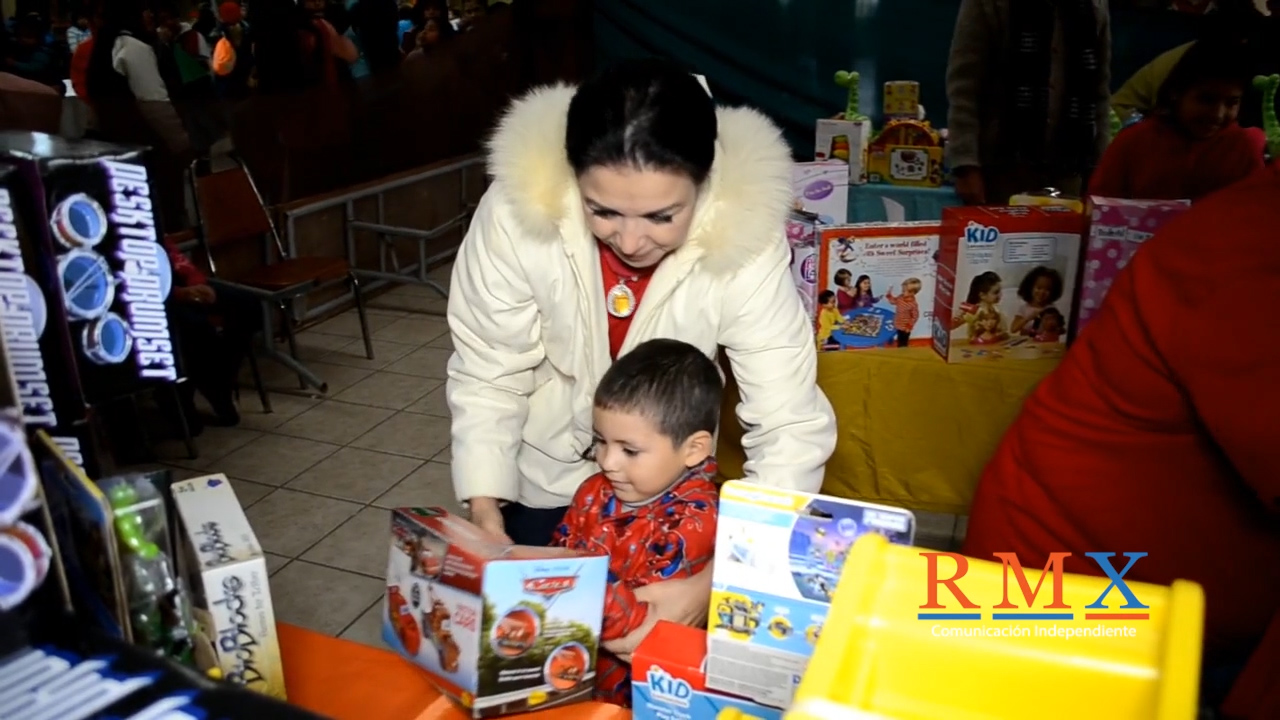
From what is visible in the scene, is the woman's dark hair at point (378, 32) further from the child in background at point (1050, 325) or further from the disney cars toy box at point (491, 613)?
the disney cars toy box at point (491, 613)

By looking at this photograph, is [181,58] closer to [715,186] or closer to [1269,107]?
[715,186]

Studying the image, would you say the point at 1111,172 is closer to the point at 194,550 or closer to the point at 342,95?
the point at 194,550

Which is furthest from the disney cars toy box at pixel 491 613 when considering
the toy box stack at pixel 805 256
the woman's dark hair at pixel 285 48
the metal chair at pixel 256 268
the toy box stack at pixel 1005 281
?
the woman's dark hair at pixel 285 48

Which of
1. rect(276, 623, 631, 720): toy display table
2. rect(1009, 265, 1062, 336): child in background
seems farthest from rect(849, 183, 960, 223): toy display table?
rect(276, 623, 631, 720): toy display table

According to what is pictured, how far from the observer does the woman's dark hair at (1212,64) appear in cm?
277

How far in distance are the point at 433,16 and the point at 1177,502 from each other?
599 cm

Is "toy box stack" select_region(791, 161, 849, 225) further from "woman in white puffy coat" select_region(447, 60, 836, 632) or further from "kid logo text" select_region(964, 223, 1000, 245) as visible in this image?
"woman in white puffy coat" select_region(447, 60, 836, 632)

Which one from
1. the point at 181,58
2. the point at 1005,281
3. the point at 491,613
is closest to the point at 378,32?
the point at 181,58

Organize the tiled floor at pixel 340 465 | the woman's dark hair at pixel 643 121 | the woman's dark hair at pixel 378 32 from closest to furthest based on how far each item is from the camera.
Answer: the woman's dark hair at pixel 643 121 < the tiled floor at pixel 340 465 < the woman's dark hair at pixel 378 32

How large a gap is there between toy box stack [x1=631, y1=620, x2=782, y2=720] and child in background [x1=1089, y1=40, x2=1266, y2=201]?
243 cm

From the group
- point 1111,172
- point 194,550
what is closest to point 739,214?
point 194,550

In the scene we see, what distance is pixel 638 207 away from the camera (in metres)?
1.34

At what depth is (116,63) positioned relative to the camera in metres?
4.43

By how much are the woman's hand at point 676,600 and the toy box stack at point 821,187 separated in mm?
1575
